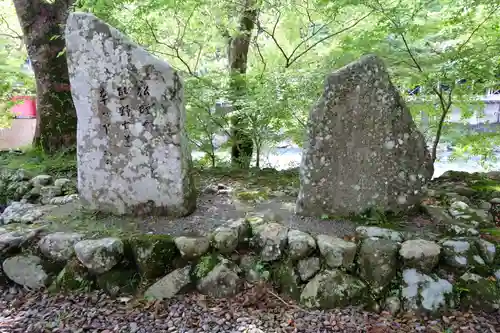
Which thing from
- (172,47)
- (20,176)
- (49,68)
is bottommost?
(20,176)

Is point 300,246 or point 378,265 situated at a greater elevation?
point 300,246

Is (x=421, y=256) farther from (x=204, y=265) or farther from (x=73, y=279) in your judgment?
(x=73, y=279)

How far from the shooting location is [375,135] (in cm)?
373

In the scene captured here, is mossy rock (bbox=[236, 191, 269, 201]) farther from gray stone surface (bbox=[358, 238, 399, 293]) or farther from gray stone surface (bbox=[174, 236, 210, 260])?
gray stone surface (bbox=[358, 238, 399, 293])

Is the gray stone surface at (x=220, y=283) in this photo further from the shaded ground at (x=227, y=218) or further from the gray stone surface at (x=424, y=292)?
the gray stone surface at (x=424, y=292)

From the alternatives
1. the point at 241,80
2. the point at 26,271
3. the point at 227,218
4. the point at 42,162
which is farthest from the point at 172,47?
the point at 26,271

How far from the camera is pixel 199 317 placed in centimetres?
307

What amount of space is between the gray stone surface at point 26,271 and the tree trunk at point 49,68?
349cm

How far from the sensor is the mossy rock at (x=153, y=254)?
3412 mm

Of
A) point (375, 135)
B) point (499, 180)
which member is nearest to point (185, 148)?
point (375, 135)

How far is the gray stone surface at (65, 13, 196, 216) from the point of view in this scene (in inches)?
148

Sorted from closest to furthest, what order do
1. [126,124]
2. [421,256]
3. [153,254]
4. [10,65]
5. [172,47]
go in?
[421,256] < [153,254] < [126,124] < [172,47] < [10,65]

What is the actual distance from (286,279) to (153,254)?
3.98ft

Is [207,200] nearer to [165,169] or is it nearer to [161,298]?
[165,169]
